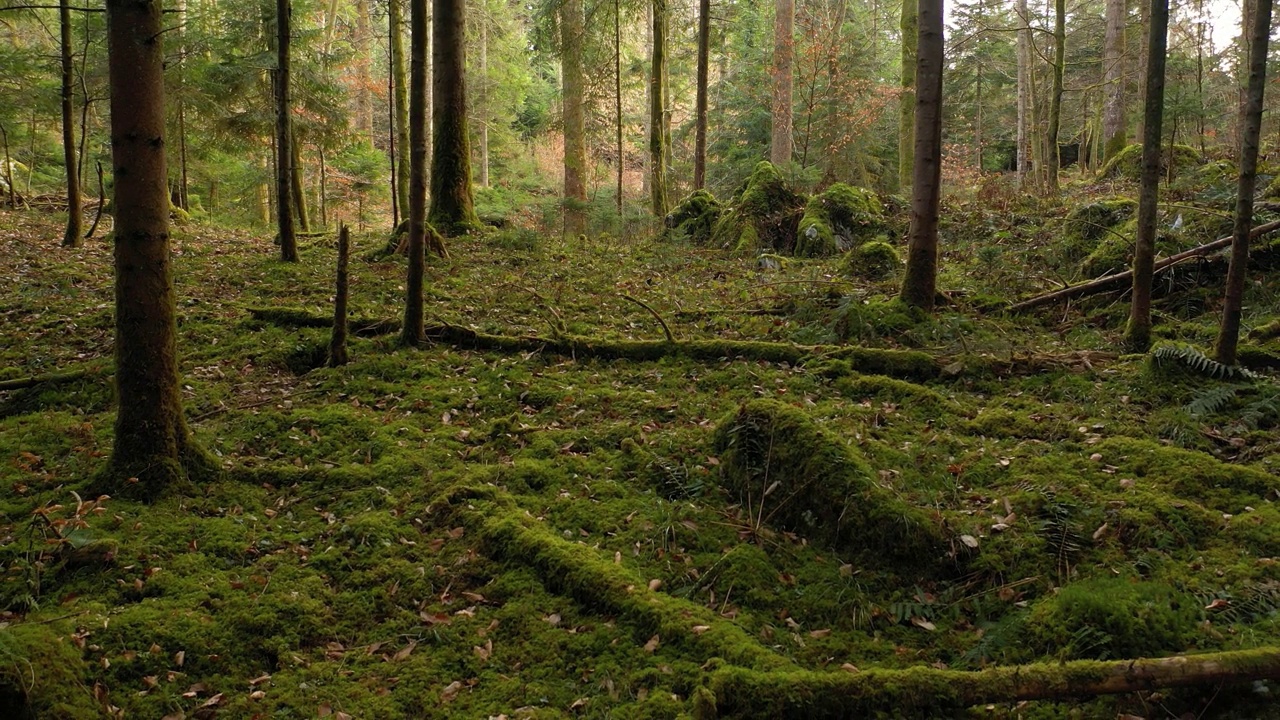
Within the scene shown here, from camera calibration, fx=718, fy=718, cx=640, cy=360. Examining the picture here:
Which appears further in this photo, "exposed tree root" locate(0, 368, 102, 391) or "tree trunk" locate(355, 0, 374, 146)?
"tree trunk" locate(355, 0, 374, 146)

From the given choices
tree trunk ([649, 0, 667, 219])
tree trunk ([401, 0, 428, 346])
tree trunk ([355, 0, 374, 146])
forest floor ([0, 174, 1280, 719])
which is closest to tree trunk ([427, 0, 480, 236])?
tree trunk ([401, 0, 428, 346])

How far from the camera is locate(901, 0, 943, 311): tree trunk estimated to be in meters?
7.73

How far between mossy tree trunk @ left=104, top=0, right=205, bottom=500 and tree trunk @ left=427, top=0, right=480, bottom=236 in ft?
25.2

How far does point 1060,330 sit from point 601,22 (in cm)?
1463

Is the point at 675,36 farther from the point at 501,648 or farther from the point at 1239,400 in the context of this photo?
the point at 501,648

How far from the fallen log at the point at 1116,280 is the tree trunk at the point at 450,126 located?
9278 mm

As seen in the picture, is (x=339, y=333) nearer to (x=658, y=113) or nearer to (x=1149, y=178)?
(x=1149, y=178)

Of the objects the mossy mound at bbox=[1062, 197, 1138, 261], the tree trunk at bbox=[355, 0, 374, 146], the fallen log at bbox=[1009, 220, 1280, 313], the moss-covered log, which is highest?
the tree trunk at bbox=[355, 0, 374, 146]

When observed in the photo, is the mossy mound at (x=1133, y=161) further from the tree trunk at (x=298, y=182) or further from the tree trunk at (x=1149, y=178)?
the tree trunk at (x=298, y=182)

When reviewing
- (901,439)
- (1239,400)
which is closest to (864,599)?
(901,439)

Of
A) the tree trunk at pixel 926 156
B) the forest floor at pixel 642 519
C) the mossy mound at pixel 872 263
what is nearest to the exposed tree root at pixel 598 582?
the forest floor at pixel 642 519

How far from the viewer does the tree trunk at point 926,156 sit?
7727mm

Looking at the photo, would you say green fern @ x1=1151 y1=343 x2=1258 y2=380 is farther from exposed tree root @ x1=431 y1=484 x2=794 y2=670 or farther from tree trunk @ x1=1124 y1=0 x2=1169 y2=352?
exposed tree root @ x1=431 y1=484 x2=794 y2=670

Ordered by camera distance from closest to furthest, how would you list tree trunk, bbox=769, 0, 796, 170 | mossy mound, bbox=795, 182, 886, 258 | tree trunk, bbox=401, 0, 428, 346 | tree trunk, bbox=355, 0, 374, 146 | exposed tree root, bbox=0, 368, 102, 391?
exposed tree root, bbox=0, 368, 102, 391, tree trunk, bbox=401, 0, 428, 346, mossy mound, bbox=795, 182, 886, 258, tree trunk, bbox=769, 0, 796, 170, tree trunk, bbox=355, 0, 374, 146
